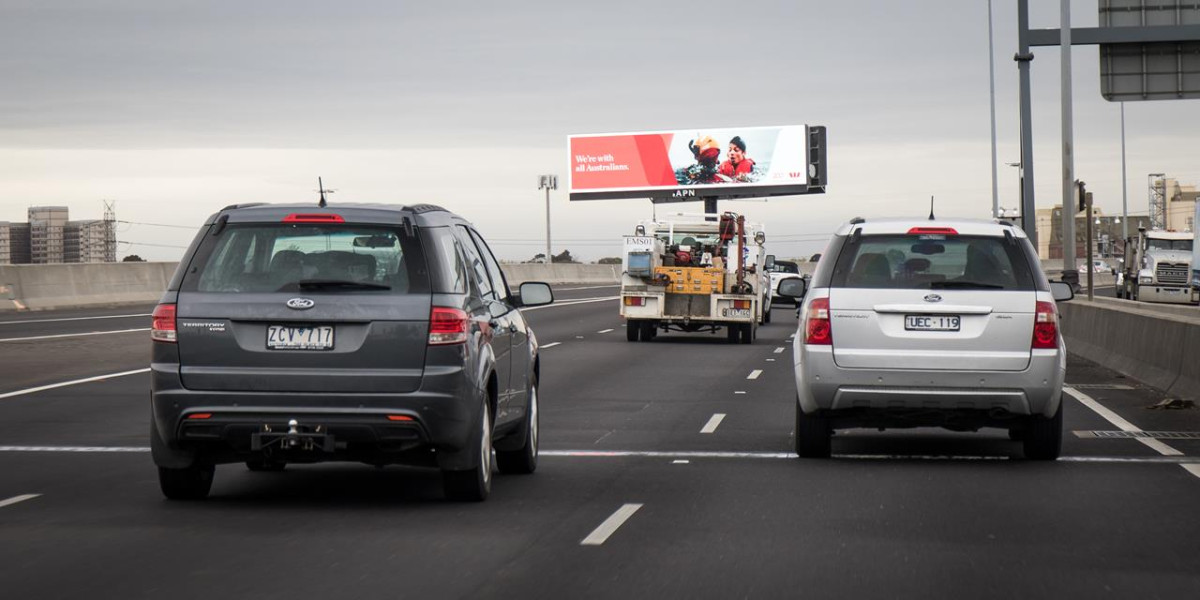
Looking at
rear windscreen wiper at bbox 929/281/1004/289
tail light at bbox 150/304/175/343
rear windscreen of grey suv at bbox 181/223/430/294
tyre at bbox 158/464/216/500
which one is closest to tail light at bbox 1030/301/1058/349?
rear windscreen wiper at bbox 929/281/1004/289

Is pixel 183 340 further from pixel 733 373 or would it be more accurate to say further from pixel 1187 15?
pixel 1187 15

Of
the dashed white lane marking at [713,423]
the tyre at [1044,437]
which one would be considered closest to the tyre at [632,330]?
the dashed white lane marking at [713,423]

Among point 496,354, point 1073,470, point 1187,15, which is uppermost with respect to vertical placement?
point 1187,15

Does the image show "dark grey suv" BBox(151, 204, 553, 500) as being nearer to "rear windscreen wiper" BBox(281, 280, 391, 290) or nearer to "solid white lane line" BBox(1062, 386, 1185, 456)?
"rear windscreen wiper" BBox(281, 280, 391, 290)

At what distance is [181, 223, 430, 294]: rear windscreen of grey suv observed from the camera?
10.1m

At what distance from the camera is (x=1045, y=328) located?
41.1ft

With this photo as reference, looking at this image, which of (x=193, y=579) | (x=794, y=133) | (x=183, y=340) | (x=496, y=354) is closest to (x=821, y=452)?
(x=496, y=354)

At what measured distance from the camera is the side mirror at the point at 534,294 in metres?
12.1

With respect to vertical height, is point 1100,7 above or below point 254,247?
above

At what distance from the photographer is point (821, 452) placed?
521 inches

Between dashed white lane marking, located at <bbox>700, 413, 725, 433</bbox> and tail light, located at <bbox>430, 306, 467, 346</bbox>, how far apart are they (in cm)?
598

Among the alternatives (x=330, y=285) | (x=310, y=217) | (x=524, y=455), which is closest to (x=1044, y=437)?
(x=524, y=455)

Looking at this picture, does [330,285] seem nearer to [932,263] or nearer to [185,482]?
[185,482]

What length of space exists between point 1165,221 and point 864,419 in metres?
187
